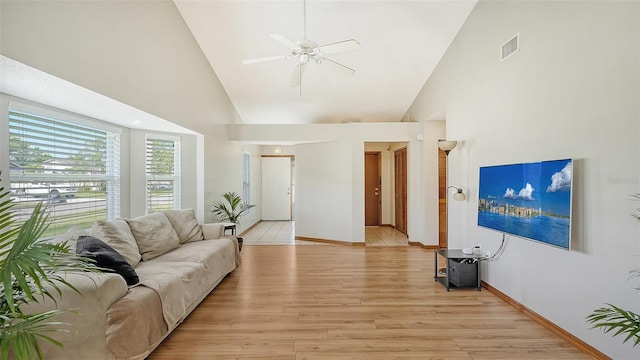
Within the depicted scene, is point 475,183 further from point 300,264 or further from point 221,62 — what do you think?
point 221,62

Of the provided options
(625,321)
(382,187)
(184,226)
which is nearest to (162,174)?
(184,226)

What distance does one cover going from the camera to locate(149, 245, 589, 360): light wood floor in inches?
90.8

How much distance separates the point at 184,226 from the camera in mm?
3994

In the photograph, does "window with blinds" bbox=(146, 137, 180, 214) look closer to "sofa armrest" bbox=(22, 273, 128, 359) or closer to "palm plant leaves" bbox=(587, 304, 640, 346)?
"sofa armrest" bbox=(22, 273, 128, 359)

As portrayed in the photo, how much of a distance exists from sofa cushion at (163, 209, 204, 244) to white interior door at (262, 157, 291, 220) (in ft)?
16.5

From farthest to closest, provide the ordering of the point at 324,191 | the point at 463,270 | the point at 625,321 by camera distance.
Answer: the point at 324,191 → the point at 463,270 → the point at 625,321

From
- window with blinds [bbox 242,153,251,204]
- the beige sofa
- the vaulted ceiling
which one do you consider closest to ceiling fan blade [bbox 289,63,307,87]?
the vaulted ceiling

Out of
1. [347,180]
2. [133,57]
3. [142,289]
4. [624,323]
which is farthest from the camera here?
[347,180]

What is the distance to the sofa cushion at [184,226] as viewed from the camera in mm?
3936

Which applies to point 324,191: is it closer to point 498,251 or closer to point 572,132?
point 498,251

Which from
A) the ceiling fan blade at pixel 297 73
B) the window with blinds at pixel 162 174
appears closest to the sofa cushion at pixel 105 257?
the window with blinds at pixel 162 174

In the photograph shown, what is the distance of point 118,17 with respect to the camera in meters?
2.94

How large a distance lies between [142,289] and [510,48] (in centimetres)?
403

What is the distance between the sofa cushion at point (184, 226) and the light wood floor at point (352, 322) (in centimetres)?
73
